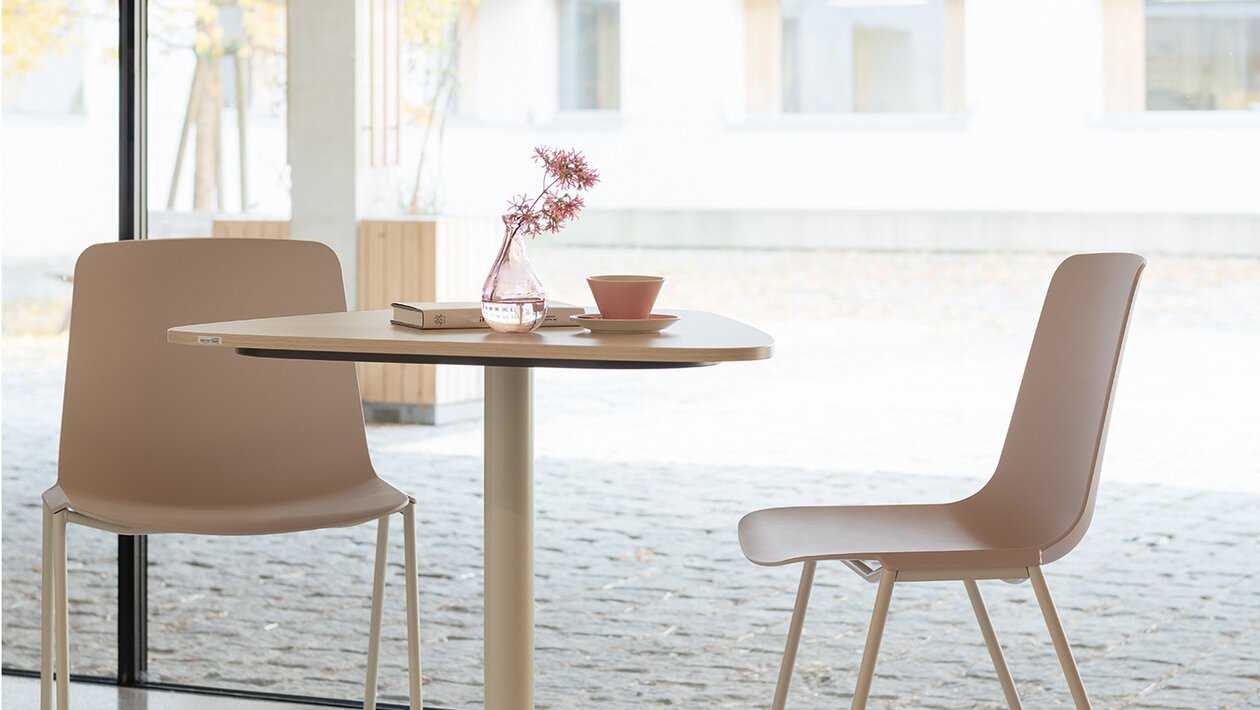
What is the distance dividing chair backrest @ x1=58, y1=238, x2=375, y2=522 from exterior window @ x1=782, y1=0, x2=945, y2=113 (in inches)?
87.5

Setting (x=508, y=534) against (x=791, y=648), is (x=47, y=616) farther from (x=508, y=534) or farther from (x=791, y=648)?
(x=791, y=648)

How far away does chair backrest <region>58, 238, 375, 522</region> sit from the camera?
206cm

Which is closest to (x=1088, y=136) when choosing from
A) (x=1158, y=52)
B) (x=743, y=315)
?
(x=1158, y=52)

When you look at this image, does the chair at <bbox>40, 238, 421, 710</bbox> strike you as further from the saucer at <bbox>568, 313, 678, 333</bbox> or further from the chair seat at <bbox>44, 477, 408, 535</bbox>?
the saucer at <bbox>568, 313, 678, 333</bbox>

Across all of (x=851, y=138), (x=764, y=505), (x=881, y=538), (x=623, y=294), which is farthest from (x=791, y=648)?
(x=851, y=138)

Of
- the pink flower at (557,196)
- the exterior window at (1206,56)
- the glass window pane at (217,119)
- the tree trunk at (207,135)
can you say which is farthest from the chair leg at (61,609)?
the exterior window at (1206,56)

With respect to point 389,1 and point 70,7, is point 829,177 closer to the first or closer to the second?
point 389,1

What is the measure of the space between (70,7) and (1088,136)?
10.0 ft

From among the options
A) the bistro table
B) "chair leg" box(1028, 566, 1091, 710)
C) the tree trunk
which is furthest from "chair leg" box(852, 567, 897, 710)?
the tree trunk

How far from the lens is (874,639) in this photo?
155 centimetres

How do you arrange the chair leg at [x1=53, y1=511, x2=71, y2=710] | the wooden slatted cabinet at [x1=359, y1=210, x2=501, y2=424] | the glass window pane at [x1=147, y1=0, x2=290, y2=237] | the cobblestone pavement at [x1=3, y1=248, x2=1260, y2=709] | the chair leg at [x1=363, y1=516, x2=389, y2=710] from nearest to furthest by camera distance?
the chair leg at [x1=53, y1=511, x2=71, y2=710] < the chair leg at [x1=363, y1=516, x2=389, y2=710] < the cobblestone pavement at [x1=3, y1=248, x2=1260, y2=709] < the glass window pane at [x1=147, y1=0, x2=290, y2=237] < the wooden slatted cabinet at [x1=359, y1=210, x2=501, y2=424]

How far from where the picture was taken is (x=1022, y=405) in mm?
1907

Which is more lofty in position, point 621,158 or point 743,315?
point 621,158

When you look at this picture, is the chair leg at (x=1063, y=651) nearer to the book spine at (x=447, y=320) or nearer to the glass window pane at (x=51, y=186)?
the book spine at (x=447, y=320)
